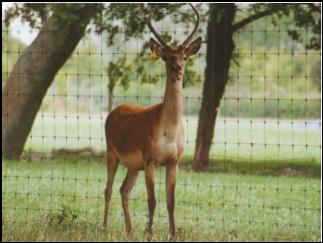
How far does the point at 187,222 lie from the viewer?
23.8 ft

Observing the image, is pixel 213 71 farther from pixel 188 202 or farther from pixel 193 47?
pixel 193 47

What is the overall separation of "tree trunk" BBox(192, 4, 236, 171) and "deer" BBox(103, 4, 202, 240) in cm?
446

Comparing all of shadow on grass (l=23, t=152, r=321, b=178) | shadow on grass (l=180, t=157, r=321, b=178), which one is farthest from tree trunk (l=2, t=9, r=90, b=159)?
shadow on grass (l=180, t=157, r=321, b=178)

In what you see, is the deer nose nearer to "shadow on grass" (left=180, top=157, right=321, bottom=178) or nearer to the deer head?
the deer head

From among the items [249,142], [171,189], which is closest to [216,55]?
[249,142]

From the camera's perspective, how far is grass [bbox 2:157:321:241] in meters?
6.73

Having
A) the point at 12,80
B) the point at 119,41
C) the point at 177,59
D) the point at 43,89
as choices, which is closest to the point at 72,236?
the point at 177,59

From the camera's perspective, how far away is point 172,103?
20.1ft

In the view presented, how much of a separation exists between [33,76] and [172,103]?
507 centimetres

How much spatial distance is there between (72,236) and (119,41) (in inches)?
261

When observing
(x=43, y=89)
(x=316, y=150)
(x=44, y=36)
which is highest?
(x=44, y=36)

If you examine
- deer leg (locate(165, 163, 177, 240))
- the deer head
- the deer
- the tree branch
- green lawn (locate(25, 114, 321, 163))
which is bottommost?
green lawn (locate(25, 114, 321, 163))

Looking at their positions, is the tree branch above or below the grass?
above

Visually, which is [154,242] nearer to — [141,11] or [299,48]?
[141,11]
